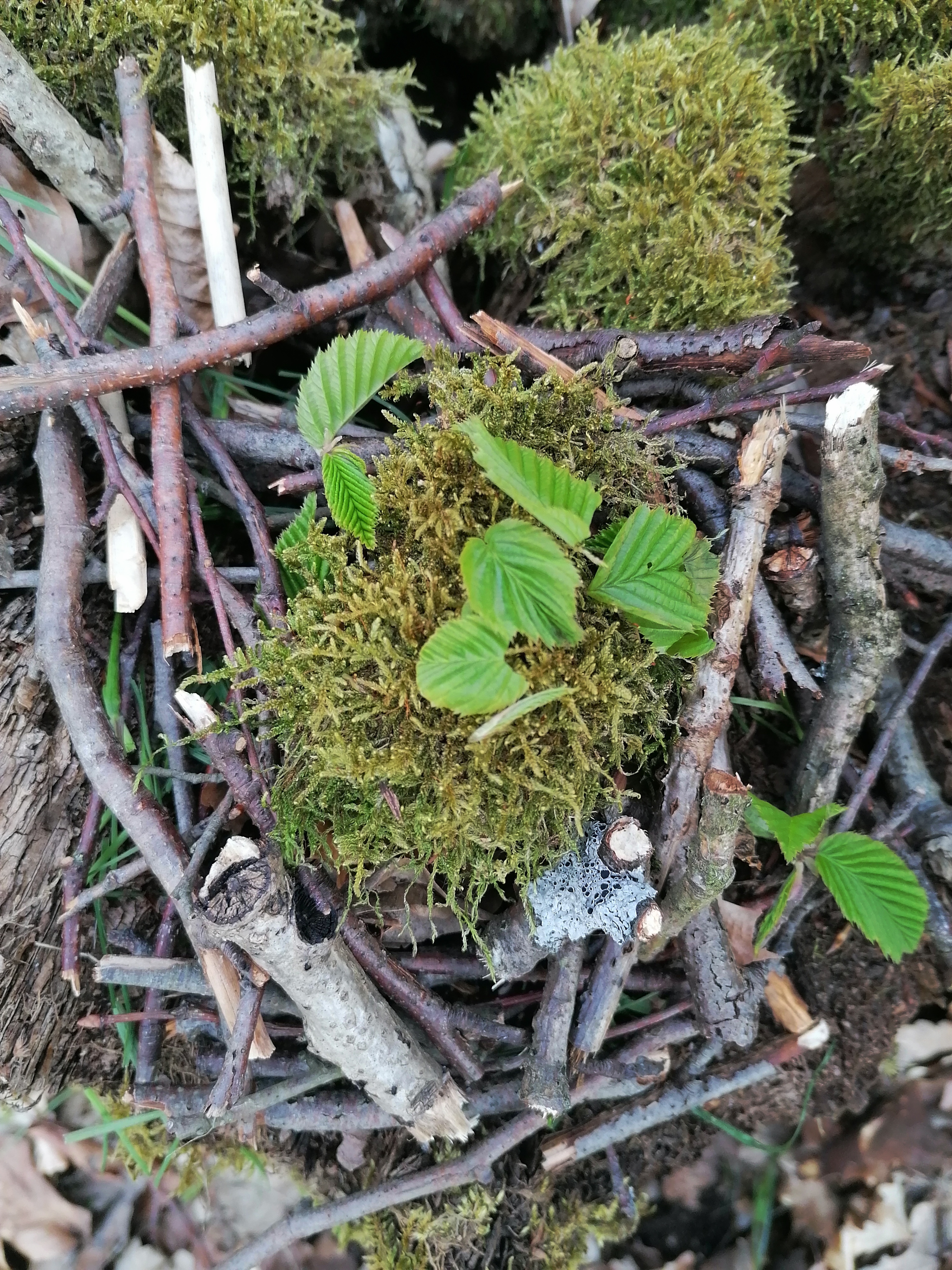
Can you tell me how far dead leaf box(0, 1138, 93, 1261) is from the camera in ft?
7.07

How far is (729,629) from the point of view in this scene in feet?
5.03

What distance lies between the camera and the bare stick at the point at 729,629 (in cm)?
153

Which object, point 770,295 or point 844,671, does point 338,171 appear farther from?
point 844,671

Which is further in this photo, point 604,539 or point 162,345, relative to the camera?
point 162,345

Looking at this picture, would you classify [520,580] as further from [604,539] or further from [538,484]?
[604,539]

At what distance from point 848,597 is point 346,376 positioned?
4.06 feet

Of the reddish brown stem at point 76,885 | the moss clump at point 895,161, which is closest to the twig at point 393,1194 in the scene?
the reddish brown stem at point 76,885

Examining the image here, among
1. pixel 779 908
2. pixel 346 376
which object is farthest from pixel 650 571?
pixel 779 908

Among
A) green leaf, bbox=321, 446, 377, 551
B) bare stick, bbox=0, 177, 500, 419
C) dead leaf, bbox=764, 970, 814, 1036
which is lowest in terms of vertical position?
dead leaf, bbox=764, 970, 814, 1036

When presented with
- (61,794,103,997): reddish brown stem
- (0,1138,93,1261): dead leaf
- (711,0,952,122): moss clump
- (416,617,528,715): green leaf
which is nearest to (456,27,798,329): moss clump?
(711,0,952,122): moss clump

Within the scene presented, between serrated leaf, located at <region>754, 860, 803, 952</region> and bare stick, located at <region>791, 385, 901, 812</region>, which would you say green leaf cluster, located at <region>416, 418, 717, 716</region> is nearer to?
bare stick, located at <region>791, 385, 901, 812</region>

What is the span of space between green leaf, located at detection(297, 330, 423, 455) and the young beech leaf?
448 millimetres

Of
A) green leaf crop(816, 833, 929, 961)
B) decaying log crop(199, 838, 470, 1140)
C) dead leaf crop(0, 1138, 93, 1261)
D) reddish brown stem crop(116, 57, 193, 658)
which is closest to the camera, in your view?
decaying log crop(199, 838, 470, 1140)

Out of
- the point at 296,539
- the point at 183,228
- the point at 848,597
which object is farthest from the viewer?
the point at 183,228
